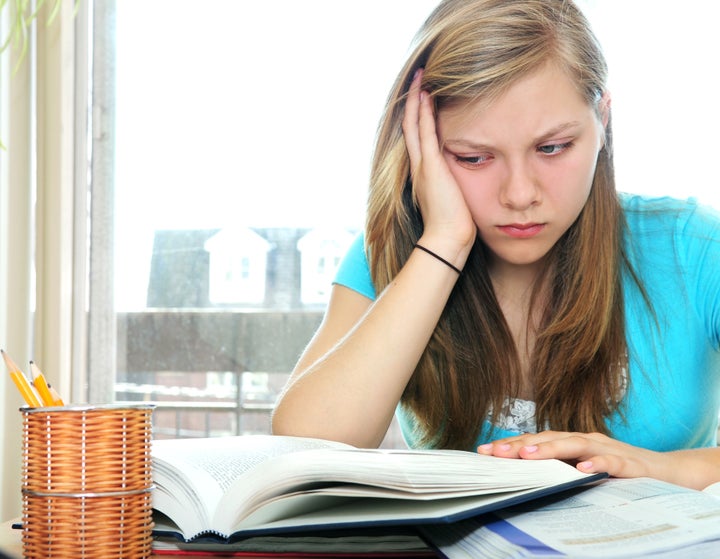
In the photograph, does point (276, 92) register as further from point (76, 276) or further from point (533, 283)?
point (533, 283)

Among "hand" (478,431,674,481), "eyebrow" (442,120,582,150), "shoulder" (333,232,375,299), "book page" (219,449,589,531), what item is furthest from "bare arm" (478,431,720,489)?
"shoulder" (333,232,375,299)

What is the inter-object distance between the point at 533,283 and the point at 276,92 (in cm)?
106

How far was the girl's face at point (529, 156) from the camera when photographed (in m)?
0.96

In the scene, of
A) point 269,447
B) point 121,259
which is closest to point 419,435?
point 269,447

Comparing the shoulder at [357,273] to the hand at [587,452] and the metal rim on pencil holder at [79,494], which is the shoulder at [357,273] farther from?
the metal rim on pencil holder at [79,494]

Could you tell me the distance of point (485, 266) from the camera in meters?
1.21

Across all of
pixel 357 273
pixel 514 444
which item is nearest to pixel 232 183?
pixel 357 273

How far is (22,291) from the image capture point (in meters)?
1.78

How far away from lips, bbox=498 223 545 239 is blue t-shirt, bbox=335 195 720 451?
0.21 m

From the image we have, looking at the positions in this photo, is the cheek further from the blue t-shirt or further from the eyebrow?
the blue t-shirt

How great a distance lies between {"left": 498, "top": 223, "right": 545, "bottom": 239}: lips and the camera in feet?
3.31

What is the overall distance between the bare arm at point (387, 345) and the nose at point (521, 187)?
11cm

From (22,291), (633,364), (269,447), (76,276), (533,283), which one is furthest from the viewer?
(76,276)

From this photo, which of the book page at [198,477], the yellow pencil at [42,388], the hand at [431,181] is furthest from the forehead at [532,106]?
the yellow pencil at [42,388]
